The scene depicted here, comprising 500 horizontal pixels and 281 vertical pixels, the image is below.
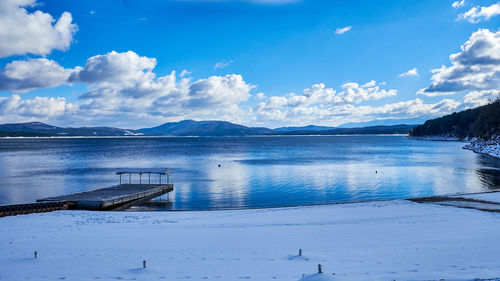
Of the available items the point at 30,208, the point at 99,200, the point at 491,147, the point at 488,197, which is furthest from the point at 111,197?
the point at 491,147

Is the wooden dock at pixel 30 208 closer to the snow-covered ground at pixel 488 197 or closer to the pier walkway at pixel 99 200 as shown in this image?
the pier walkway at pixel 99 200

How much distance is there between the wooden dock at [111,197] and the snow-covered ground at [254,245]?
560 centimetres

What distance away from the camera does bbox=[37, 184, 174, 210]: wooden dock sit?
101ft

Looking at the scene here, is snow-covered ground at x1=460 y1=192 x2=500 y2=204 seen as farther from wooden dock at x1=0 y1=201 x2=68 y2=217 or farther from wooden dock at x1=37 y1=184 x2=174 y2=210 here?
wooden dock at x1=0 y1=201 x2=68 y2=217

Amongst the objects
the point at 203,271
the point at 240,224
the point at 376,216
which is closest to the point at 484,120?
the point at 376,216

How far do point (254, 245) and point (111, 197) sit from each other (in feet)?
71.7

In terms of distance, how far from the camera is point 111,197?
33.0m

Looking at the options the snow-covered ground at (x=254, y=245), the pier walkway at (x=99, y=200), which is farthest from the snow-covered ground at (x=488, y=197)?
the pier walkway at (x=99, y=200)

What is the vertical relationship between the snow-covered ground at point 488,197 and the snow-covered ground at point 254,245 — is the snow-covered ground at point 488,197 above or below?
below

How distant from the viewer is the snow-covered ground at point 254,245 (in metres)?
12.2

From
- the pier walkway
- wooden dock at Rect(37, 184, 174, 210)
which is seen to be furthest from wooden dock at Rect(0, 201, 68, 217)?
wooden dock at Rect(37, 184, 174, 210)

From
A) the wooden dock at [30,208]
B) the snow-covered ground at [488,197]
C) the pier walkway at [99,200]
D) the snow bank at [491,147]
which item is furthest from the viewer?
the snow bank at [491,147]

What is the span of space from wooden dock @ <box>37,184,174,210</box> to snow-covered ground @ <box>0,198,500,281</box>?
5597 millimetres

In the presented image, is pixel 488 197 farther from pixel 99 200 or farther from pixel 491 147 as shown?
pixel 491 147
